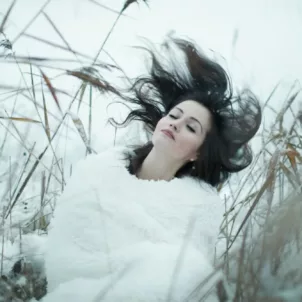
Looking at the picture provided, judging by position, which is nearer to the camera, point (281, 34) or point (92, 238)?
point (92, 238)

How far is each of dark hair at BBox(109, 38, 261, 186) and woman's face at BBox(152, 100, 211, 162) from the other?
0.02 metres

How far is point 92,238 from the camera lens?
2.35 ft

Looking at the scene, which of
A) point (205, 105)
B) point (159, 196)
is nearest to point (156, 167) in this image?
point (159, 196)

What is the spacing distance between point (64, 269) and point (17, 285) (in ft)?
0.26

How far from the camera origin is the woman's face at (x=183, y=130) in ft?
2.66

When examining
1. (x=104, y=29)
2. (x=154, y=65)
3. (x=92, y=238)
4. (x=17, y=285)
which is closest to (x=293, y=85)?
(x=154, y=65)

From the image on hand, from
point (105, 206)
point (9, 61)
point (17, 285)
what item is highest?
point (9, 61)

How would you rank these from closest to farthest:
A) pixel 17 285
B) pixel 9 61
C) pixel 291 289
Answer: pixel 291 289
pixel 17 285
pixel 9 61

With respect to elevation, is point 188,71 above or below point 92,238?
above

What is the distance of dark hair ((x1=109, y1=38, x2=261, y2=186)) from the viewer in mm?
875

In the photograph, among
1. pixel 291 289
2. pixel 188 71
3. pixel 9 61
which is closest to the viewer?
pixel 291 289

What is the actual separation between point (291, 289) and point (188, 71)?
0.63m

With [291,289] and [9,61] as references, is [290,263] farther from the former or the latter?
[9,61]

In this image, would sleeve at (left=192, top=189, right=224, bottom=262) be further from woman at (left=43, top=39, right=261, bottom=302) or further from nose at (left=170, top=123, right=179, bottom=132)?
nose at (left=170, top=123, right=179, bottom=132)
